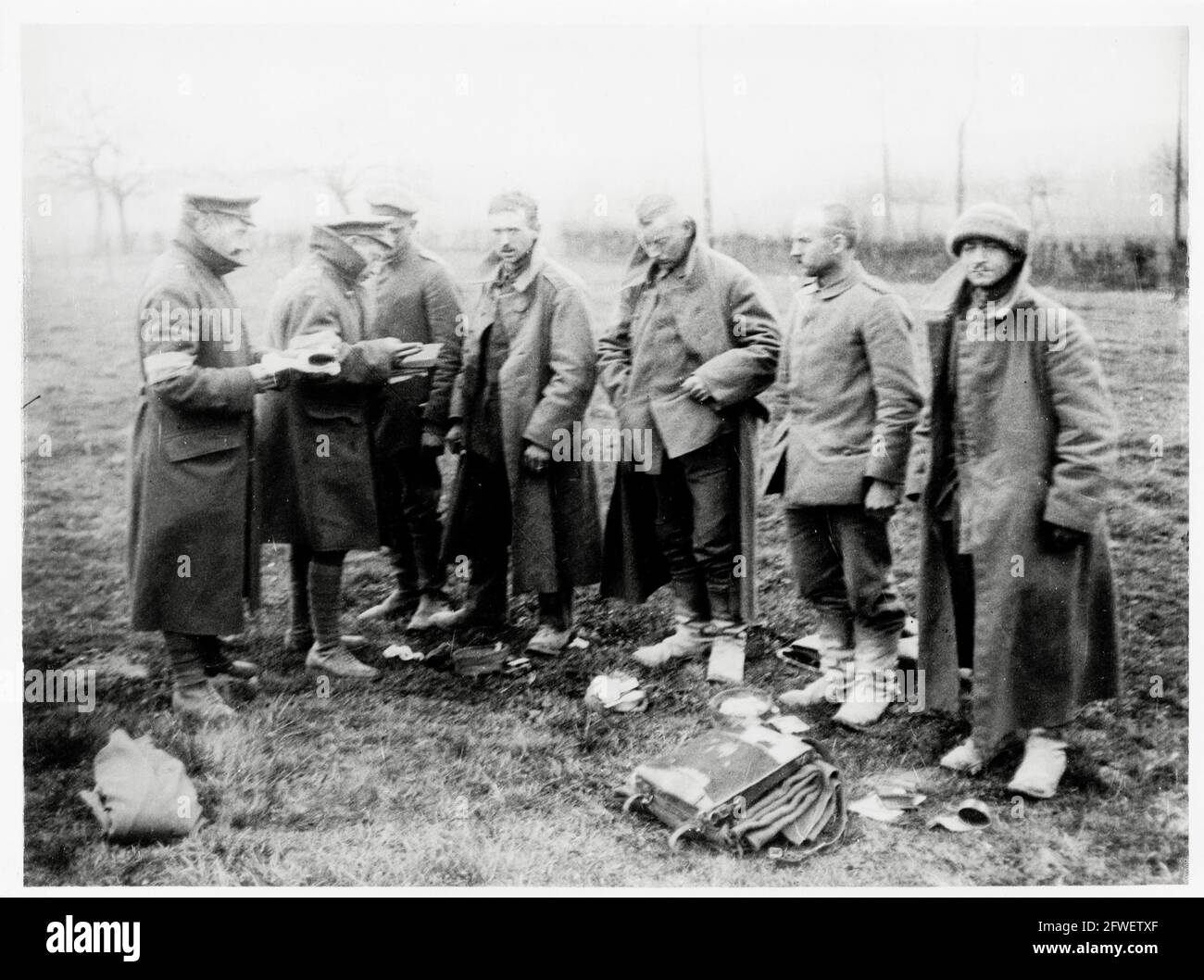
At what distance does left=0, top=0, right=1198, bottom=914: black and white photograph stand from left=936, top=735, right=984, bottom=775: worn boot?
0.5 inches

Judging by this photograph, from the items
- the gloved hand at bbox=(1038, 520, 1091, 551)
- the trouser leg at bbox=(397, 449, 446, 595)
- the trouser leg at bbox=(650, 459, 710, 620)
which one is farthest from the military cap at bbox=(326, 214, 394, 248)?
the gloved hand at bbox=(1038, 520, 1091, 551)

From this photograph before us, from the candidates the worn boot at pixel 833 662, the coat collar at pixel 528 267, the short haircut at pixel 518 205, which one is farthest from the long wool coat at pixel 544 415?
the worn boot at pixel 833 662

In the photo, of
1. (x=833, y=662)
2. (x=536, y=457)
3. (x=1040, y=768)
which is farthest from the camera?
(x=536, y=457)

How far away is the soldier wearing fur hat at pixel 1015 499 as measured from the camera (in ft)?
15.7

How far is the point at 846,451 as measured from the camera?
5082 mm

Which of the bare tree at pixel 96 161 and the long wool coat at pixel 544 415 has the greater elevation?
the bare tree at pixel 96 161

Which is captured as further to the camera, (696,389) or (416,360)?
(416,360)

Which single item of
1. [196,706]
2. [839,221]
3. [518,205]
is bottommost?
[196,706]

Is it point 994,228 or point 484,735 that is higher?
point 994,228

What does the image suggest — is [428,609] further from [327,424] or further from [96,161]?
[96,161]

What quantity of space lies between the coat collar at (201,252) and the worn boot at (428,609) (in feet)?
5.29

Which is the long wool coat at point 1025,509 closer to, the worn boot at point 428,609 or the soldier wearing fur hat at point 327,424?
the worn boot at point 428,609

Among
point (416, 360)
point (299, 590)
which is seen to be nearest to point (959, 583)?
point (416, 360)

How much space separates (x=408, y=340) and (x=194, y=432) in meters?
0.96
